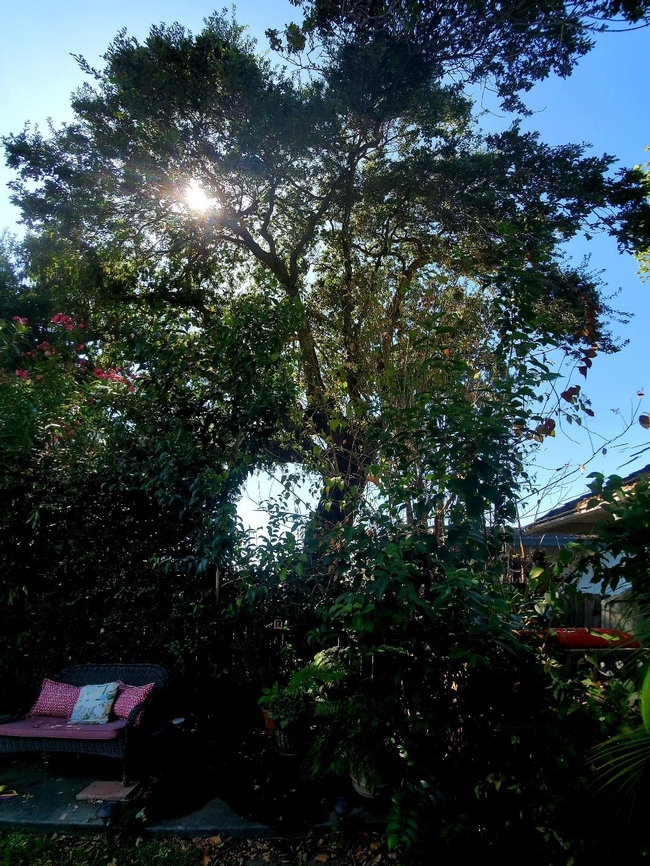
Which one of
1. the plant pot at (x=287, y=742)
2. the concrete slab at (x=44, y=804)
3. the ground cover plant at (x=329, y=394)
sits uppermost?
the ground cover plant at (x=329, y=394)

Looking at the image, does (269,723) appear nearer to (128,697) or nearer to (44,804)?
(128,697)

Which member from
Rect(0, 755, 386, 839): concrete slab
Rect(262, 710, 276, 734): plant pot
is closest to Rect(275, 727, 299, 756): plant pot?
Rect(262, 710, 276, 734): plant pot

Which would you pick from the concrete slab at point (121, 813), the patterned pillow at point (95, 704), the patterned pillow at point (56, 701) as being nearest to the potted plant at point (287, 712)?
the concrete slab at point (121, 813)

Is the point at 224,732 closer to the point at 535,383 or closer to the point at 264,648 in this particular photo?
the point at 264,648

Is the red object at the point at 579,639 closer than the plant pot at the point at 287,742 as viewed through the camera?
Yes

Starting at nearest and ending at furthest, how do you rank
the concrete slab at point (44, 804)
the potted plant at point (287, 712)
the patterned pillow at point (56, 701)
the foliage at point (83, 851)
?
the foliage at point (83, 851) < the concrete slab at point (44, 804) < the potted plant at point (287, 712) < the patterned pillow at point (56, 701)

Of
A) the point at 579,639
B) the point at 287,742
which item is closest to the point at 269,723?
the point at 287,742

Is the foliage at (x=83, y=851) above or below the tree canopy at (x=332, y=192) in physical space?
below

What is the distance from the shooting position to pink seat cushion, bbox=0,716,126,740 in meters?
3.98

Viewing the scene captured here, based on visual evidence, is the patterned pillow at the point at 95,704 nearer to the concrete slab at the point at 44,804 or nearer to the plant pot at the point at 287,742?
the concrete slab at the point at 44,804

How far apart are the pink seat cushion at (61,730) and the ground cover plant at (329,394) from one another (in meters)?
0.69

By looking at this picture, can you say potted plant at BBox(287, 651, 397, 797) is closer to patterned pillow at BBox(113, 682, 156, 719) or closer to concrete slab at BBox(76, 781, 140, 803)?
concrete slab at BBox(76, 781, 140, 803)

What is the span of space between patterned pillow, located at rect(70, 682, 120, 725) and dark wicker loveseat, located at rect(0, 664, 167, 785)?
0.08 meters

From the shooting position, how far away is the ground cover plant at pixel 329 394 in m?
3.03
